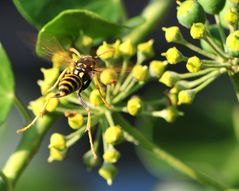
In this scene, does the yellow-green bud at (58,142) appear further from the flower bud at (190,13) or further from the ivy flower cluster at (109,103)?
the flower bud at (190,13)

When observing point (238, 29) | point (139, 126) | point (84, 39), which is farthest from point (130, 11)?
point (238, 29)

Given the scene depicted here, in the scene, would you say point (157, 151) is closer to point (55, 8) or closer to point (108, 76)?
point (108, 76)

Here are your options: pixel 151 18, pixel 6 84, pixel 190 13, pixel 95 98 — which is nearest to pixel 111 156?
pixel 95 98

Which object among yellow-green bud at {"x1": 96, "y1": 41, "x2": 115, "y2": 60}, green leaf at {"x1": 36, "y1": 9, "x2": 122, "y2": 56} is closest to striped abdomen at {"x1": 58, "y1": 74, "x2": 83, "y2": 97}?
yellow-green bud at {"x1": 96, "y1": 41, "x2": 115, "y2": 60}

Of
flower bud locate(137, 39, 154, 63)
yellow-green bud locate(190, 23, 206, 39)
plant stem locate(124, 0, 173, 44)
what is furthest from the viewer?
plant stem locate(124, 0, 173, 44)

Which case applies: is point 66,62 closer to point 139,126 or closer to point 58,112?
point 58,112

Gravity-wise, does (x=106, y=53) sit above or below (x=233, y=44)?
above

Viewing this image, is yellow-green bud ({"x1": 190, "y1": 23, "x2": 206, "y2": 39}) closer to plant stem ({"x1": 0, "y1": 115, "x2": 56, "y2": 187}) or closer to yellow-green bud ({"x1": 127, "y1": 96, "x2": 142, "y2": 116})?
yellow-green bud ({"x1": 127, "y1": 96, "x2": 142, "y2": 116})
